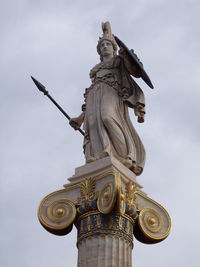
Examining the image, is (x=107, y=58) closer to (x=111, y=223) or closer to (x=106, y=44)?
(x=106, y=44)

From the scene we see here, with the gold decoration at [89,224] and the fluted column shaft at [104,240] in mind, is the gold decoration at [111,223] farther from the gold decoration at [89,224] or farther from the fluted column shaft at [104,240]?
the gold decoration at [89,224]

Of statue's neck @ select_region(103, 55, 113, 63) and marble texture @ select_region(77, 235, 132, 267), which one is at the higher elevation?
statue's neck @ select_region(103, 55, 113, 63)

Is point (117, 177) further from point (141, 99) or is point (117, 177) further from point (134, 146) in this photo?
point (141, 99)

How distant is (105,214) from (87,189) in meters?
1.08

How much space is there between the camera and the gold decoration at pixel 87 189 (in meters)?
19.1

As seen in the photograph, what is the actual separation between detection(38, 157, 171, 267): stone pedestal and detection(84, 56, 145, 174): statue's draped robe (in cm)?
79

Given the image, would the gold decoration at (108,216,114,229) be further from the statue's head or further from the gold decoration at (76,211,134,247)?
the statue's head

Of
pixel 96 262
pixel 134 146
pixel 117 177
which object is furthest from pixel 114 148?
pixel 96 262

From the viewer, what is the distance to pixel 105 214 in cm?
1853

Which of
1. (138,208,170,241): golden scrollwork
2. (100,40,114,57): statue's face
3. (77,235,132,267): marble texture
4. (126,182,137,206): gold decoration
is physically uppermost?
(100,40,114,57): statue's face

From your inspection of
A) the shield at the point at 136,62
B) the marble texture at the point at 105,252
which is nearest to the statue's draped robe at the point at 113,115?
the shield at the point at 136,62

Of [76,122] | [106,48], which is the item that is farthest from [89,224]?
[106,48]

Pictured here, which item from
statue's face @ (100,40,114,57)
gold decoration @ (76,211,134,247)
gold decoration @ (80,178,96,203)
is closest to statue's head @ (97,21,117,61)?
statue's face @ (100,40,114,57)

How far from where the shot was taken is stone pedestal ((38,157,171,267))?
717 inches
